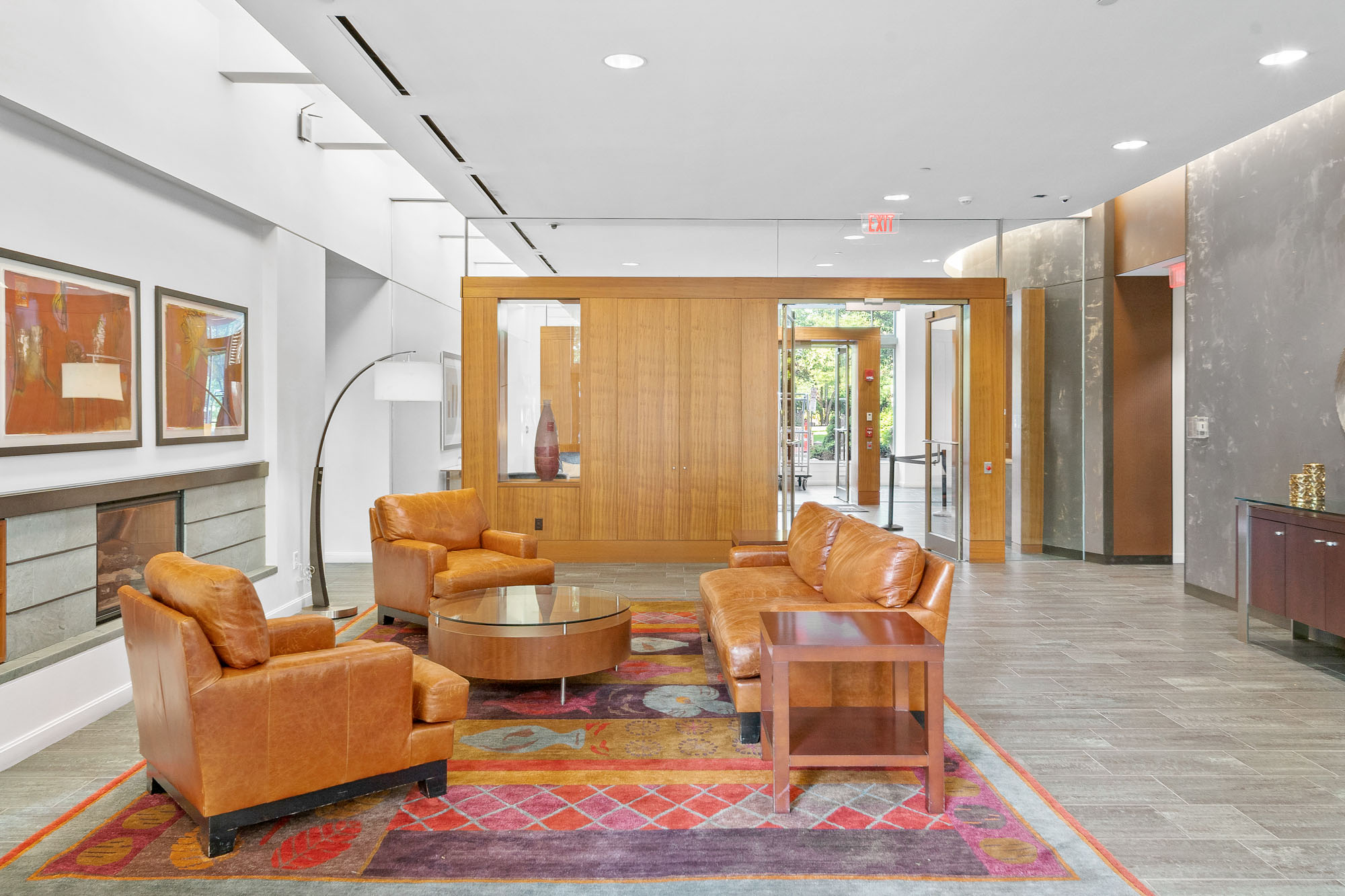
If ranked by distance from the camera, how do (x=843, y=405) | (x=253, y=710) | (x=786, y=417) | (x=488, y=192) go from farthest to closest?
(x=843, y=405), (x=786, y=417), (x=488, y=192), (x=253, y=710)

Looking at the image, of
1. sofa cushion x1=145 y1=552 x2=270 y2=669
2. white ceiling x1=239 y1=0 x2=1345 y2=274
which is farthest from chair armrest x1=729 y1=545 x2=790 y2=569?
sofa cushion x1=145 y1=552 x2=270 y2=669

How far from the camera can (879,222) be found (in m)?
7.79

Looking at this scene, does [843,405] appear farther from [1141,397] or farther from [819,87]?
[819,87]

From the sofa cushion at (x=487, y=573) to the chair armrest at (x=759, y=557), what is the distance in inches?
47.2

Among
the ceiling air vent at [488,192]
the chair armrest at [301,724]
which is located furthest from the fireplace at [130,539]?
the ceiling air vent at [488,192]

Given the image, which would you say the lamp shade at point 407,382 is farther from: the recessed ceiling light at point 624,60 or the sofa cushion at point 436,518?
the recessed ceiling light at point 624,60

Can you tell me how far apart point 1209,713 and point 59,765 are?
4880 millimetres

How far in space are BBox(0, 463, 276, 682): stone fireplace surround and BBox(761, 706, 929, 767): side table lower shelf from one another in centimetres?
309

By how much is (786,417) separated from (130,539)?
5432mm

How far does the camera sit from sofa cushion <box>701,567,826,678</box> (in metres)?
3.50

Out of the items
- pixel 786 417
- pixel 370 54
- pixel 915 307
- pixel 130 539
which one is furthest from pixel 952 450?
pixel 130 539

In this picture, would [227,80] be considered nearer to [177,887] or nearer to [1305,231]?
[177,887]

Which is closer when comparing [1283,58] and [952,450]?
[1283,58]

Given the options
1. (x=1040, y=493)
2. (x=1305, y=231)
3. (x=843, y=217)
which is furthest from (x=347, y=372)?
(x=1305, y=231)
